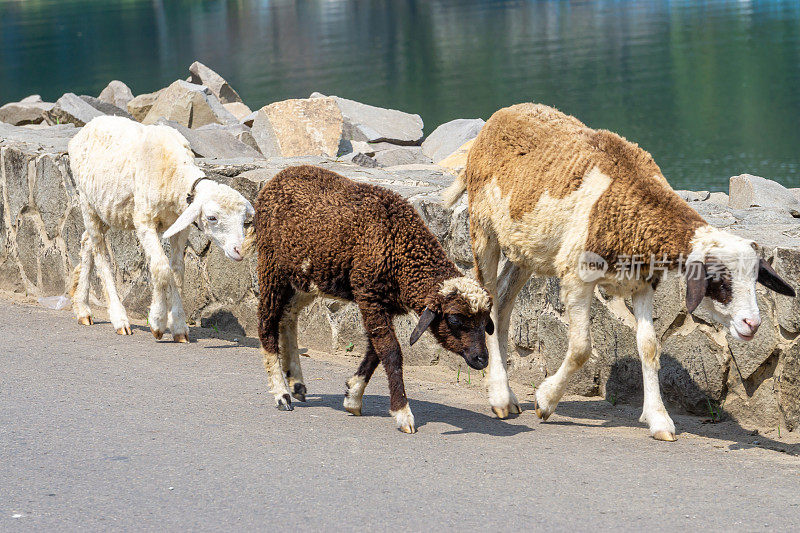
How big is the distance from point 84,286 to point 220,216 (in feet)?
7.74

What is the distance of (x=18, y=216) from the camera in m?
10.8

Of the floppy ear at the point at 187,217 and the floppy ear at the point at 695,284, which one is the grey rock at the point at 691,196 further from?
the floppy ear at the point at 187,217

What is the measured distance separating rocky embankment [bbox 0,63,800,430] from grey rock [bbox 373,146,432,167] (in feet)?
0.14

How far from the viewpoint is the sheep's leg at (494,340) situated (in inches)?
259

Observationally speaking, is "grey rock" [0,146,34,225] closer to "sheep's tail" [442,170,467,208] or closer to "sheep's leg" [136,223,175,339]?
"sheep's leg" [136,223,175,339]

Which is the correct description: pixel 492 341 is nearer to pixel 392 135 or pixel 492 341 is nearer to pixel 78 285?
pixel 78 285

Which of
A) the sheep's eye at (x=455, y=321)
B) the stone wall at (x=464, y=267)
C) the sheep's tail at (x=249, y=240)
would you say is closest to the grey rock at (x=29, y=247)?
the stone wall at (x=464, y=267)

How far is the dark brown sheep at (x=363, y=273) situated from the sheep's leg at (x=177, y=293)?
2.07 m

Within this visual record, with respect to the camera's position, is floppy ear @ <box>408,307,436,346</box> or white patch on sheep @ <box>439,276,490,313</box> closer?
floppy ear @ <box>408,307,436,346</box>

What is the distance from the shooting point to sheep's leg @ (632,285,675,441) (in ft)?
19.8

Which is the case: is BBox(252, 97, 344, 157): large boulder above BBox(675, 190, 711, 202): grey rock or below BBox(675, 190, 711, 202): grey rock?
above

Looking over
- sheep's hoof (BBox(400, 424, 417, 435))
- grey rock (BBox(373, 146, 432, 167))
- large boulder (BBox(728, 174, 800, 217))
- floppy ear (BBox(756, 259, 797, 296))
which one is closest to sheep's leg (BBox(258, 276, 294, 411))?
sheep's hoof (BBox(400, 424, 417, 435))

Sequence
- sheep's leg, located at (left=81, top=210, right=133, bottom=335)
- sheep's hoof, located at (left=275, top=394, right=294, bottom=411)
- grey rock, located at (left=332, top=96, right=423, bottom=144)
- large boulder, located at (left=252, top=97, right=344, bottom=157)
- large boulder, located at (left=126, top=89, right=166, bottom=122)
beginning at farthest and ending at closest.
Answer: large boulder, located at (left=126, top=89, right=166, bottom=122), grey rock, located at (left=332, top=96, right=423, bottom=144), large boulder, located at (left=252, top=97, right=344, bottom=157), sheep's leg, located at (left=81, top=210, right=133, bottom=335), sheep's hoof, located at (left=275, top=394, right=294, bottom=411)

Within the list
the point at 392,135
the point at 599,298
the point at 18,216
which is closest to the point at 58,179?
the point at 18,216
